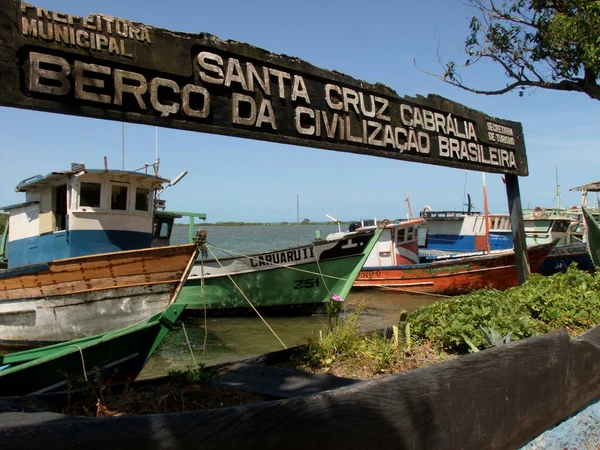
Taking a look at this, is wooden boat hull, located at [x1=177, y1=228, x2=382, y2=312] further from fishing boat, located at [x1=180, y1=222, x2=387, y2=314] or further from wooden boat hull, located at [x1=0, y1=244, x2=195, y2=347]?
wooden boat hull, located at [x1=0, y1=244, x2=195, y2=347]

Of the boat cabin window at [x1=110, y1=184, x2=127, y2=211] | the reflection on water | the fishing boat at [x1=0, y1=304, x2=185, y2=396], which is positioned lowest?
the reflection on water

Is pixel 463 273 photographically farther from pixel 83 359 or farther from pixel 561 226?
pixel 83 359

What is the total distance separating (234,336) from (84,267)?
565cm

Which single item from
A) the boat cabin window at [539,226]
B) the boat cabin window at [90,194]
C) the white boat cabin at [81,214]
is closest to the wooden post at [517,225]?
the white boat cabin at [81,214]

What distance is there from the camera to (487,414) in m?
2.78

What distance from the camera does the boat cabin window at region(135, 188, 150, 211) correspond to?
10.6 metres

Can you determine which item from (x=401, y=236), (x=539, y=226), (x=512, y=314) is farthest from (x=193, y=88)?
(x=539, y=226)

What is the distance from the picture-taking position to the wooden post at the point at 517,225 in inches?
279

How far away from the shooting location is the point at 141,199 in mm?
10664

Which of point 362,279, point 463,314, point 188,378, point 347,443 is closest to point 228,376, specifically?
point 188,378

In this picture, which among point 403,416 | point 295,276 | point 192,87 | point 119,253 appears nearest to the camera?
point 403,416

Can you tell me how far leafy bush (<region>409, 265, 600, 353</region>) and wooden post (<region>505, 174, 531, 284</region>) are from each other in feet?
4.26

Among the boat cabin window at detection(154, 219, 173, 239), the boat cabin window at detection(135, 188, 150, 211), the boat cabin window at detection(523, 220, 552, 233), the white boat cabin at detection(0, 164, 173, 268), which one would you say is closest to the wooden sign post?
the white boat cabin at detection(0, 164, 173, 268)

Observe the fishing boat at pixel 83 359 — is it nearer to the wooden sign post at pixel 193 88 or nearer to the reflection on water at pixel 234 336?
the reflection on water at pixel 234 336
